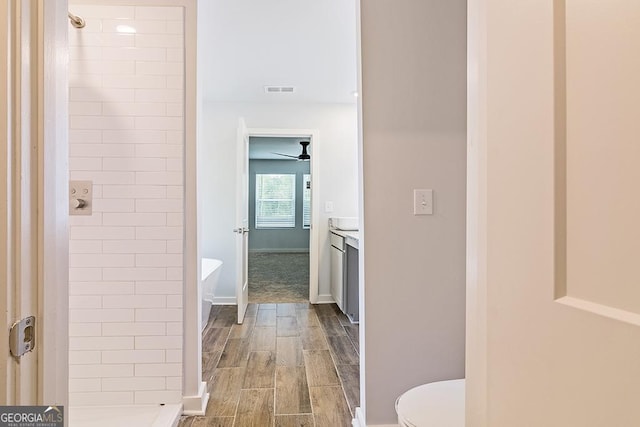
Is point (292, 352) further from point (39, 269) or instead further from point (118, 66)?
point (39, 269)

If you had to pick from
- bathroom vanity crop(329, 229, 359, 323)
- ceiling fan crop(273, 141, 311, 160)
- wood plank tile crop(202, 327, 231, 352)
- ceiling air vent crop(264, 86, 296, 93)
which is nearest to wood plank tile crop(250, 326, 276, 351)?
wood plank tile crop(202, 327, 231, 352)

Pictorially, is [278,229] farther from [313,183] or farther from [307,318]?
[307,318]

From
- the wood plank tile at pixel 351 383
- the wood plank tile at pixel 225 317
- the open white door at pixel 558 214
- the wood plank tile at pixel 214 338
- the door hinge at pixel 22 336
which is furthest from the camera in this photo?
the wood plank tile at pixel 225 317

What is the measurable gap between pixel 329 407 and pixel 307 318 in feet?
5.47

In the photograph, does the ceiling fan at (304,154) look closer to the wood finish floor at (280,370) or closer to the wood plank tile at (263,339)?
the wood finish floor at (280,370)

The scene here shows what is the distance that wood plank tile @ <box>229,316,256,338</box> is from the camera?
10.3 ft

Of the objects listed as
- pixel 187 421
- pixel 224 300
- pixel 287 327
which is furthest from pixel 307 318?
pixel 187 421

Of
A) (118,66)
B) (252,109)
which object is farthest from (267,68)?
(118,66)

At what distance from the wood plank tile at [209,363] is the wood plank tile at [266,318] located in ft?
2.50

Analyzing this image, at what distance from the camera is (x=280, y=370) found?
2449 millimetres

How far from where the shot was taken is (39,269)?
60 cm

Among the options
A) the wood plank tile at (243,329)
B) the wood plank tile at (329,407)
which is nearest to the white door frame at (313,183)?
the wood plank tile at (243,329)

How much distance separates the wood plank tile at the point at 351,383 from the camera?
203 centimetres

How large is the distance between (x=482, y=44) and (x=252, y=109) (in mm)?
3779
